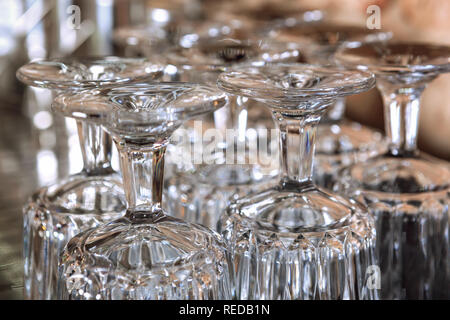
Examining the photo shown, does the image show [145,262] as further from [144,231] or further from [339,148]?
[339,148]

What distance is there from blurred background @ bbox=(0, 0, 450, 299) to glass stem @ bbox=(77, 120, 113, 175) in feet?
0.50

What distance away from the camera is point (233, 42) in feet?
2.41

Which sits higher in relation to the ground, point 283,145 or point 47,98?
point 283,145

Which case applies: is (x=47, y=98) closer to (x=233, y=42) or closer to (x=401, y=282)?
(x=233, y=42)

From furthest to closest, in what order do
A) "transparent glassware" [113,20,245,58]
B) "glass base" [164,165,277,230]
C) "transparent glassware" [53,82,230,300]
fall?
"transparent glassware" [113,20,245,58], "glass base" [164,165,277,230], "transparent glassware" [53,82,230,300]

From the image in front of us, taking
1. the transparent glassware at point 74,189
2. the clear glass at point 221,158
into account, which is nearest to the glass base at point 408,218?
the clear glass at point 221,158

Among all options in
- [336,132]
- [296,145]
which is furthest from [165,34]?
[296,145]

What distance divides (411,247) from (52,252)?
1.01 feet

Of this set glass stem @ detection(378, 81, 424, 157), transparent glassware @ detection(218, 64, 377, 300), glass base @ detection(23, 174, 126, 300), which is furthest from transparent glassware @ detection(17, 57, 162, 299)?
glass stem @ detection(378, 81, 424, 157)

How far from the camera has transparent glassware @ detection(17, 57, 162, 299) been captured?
1.80 feet

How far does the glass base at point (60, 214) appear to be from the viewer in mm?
553

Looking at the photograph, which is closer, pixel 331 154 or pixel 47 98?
pixel 331 154

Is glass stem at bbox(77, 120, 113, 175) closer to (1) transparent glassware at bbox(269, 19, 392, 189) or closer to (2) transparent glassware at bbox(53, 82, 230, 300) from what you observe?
(2) transparent glassware at bbox(53, 82, 230, 300)
